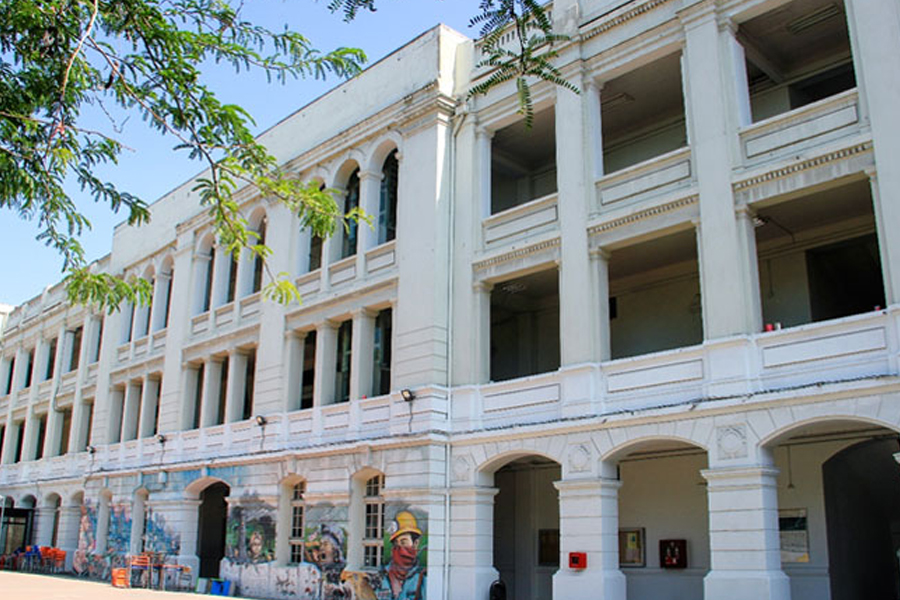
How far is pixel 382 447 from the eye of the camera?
18672 millimetres

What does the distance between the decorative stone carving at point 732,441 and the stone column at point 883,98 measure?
2.91 meters

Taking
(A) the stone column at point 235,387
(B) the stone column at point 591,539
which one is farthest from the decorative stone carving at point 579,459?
(A) the stone column at point 235,387

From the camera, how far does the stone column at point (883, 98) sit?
12.7 metres

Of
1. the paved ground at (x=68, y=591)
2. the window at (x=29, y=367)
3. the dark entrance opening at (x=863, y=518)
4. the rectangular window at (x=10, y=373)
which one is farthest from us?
the rectangular window at (x=10, y=373)

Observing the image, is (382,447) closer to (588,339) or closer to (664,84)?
(588,339)

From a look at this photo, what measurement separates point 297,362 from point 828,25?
46.0ft

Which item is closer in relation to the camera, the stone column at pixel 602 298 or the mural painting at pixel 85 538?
the stone column at pixel 602 298

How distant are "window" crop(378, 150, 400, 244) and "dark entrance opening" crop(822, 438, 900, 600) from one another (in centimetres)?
1083

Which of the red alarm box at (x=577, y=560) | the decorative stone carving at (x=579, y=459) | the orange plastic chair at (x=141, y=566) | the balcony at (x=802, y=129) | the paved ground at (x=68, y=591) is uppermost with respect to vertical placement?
the balcony at (x=802, y=129)

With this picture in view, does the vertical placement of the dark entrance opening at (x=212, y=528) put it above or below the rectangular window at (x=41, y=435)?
below

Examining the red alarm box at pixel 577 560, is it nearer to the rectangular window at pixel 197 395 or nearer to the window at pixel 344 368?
the window at pixel 344 368

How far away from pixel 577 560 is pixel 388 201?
32.6ft

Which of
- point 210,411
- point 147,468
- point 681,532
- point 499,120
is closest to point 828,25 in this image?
point 499,120

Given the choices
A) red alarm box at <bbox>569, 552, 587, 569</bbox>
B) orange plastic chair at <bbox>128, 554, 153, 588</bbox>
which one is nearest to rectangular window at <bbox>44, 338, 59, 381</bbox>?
orange plastic chair at <bbox>128, 554, 153, 588</bbox>
